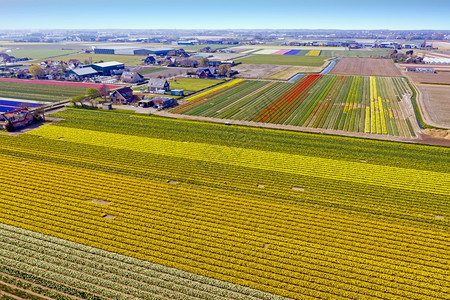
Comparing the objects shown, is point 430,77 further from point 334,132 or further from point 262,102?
point 334,132

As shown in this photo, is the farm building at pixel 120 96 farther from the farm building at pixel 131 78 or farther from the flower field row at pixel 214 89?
the farm building at pixel 131 78

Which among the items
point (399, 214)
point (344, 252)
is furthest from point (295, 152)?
point (344, 252)

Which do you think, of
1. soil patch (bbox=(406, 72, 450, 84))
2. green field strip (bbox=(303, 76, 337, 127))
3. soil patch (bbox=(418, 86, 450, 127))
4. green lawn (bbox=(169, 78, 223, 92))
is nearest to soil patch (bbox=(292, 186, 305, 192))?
green field strip (bbox=(303, 76, 337, 127))

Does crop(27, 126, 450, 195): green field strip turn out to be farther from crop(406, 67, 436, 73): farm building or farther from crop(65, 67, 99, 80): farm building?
crop(406, 67, 436, 73): farm building

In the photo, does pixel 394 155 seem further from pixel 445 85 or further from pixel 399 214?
pixel 445 85

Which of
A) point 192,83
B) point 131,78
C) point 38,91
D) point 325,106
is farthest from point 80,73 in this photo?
point 325,106

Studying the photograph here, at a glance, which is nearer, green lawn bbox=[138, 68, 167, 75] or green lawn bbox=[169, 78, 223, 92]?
green lawn bbox=[169, 78, 223, 92]
